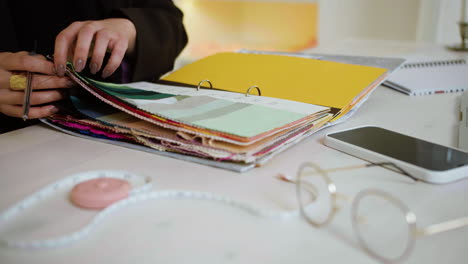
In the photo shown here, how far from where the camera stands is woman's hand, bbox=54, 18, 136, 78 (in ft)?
1.95

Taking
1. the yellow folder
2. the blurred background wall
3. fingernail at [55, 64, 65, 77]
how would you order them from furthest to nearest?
the blurred background wall < the yellow folder < fingernail at [55, 64, 65, 77]

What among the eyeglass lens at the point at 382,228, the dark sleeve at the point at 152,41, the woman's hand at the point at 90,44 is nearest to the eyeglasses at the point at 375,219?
the eyeglass lens at the point at 382,228

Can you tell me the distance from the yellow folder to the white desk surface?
0.14 meters

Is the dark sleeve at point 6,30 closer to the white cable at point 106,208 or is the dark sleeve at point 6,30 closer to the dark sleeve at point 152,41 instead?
the dark sleeve at point 152,41

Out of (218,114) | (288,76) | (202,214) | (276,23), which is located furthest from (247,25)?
(202,214)

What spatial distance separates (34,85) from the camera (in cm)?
61

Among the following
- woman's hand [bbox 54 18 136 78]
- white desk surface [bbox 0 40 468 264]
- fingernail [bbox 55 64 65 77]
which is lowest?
white desk surface [bbox 0 40 468 264]

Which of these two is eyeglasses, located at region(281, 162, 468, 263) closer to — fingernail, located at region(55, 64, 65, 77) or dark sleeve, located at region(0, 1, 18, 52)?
fingernail, located at region(55, 64, 65, 77)

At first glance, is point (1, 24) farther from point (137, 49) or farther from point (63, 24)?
point (137, 49)

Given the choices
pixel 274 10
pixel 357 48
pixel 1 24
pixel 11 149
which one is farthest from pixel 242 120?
pixel 274 10

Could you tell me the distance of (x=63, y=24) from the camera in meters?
1.02

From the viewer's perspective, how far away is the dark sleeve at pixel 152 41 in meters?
0.82

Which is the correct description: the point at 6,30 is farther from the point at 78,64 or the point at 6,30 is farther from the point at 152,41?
the point at 78,64

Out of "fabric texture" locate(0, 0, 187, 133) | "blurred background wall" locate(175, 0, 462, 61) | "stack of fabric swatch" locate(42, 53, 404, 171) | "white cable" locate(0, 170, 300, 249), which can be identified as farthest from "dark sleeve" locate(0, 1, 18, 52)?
"blurred background wall" locate(175, 0, 462, 61)
